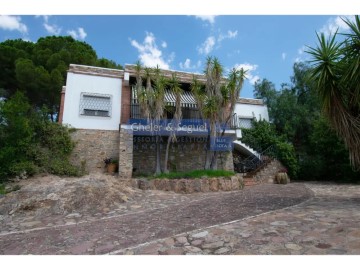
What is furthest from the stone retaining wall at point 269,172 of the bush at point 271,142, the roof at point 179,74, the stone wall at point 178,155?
the roof at point 179,74

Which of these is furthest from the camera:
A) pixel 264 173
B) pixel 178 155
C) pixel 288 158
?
pixel 288 158

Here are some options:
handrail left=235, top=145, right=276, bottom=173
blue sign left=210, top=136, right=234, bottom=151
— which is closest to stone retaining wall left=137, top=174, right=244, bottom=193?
blue sign left=210, top=136, right=234, bottom=151

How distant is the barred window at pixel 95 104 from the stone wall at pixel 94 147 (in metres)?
1.07

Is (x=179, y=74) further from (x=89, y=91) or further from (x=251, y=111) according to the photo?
(x=251, y=111)

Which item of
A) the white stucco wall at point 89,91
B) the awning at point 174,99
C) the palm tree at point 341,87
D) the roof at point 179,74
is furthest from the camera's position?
the roof at point 179,74

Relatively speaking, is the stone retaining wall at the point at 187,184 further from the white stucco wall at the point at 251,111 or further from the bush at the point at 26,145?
the white stucco wall at the point at 251,111

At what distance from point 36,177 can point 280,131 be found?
718 inches

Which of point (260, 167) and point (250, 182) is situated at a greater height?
point (260, 167)

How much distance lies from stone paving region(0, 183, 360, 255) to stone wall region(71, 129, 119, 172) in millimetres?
6344

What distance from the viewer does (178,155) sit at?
15430 millimetres

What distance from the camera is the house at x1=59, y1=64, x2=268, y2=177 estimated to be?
1377 cm

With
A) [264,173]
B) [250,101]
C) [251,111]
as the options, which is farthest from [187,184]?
[250,101]

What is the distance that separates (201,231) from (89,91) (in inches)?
463

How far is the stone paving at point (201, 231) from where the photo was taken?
436 cm
